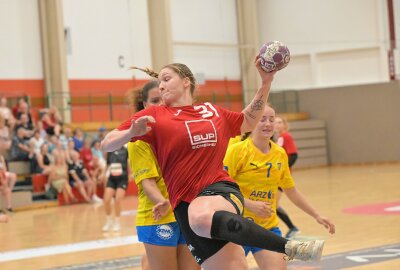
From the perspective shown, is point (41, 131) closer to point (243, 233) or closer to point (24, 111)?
point (24, 111)

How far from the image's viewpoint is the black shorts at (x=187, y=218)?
4.36 meters

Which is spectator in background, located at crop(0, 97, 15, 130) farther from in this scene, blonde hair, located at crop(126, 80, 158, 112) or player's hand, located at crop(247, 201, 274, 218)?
player's hand, located at crop(247, 201, 274, 218)

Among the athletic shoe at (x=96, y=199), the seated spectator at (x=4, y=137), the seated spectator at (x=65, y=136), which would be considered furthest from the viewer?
the seated spectator at (x=65, y=136)

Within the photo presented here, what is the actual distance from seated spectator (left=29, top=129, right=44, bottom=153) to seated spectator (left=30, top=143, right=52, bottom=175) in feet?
0.51

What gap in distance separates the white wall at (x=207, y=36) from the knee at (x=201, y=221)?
925 inches

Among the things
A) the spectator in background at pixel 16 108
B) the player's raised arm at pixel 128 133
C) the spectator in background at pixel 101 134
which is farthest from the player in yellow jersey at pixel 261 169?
the spectator in background at pixel 16 108

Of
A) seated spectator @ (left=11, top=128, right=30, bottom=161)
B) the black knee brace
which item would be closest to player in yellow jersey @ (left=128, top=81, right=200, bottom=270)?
the black knee brace

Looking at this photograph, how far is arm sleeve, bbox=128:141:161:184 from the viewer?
5.27 metres

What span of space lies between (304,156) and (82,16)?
9.61 meters

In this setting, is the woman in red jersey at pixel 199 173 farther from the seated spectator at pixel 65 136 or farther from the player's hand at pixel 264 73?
the seated spectator at pixel 65 136

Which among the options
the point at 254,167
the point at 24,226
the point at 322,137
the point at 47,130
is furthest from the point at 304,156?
the point at 254,167

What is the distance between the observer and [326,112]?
2983 cm

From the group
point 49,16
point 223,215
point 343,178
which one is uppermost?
point 49,16

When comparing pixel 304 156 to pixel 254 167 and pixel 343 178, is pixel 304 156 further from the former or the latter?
pixel 254 167
